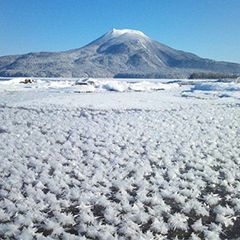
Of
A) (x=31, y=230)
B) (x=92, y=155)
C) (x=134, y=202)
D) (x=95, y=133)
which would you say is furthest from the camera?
(x=95, y=133)

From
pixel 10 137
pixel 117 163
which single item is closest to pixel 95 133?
pixel 10 137

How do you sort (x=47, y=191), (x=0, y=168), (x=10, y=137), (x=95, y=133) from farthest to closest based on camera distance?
(x=95, y=133) → (x=10, y=137) → (x=0, y=168) → (x=47, y=191)

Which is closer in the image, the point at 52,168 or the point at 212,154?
the point at 52,168

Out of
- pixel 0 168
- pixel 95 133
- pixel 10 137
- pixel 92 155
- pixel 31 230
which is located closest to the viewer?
pixel 31 230

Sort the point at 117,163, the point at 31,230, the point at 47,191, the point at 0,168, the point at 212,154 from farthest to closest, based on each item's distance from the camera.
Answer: the point at 212,154
the point at 117,163
the point at 0,168
the point at 47,191
the point at 31,230

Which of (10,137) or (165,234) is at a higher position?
(10,137)

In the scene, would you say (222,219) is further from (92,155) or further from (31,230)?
(92,155)

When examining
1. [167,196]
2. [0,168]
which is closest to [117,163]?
[167,196]

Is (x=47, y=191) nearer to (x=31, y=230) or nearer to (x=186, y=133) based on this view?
(x=31, y=230)

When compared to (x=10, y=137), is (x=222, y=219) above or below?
below
